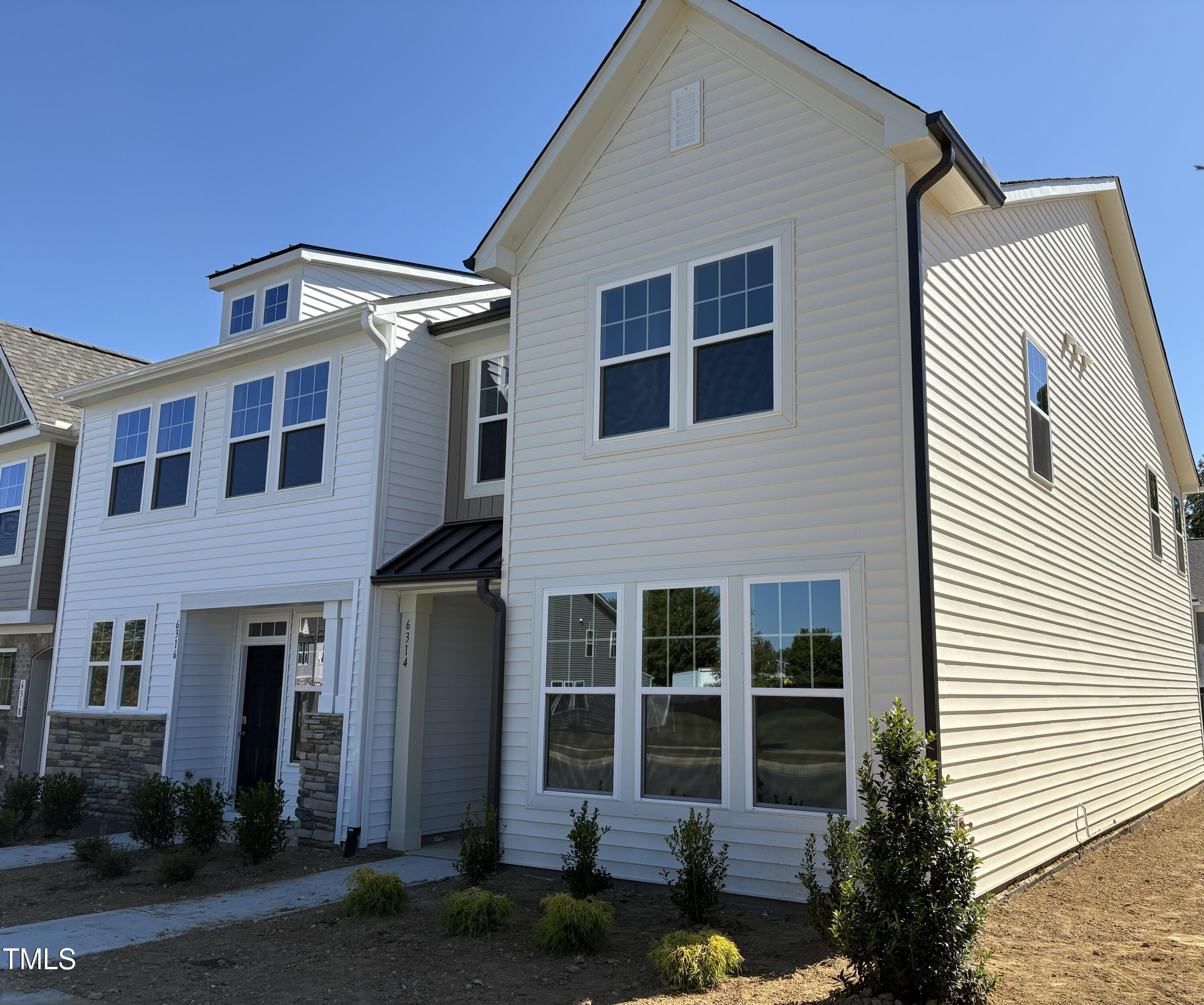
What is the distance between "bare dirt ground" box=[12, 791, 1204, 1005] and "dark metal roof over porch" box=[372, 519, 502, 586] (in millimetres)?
3230

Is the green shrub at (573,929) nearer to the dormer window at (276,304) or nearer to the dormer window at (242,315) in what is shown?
the dormer window at (276,304)

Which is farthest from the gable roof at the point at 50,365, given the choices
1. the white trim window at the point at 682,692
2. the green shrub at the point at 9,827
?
the white trim window at the point at 682,692

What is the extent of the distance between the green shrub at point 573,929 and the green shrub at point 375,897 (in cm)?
155

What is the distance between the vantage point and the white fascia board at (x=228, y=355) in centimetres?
1137

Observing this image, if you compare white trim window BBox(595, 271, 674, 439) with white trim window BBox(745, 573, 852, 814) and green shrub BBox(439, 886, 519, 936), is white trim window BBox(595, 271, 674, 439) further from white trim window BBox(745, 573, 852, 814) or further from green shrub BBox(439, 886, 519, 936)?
green shrub BBox(439, 886, 519, 936)

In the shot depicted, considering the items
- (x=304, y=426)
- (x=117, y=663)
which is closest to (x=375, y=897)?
(x=304, y=426)

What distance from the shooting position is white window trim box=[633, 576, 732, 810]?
760 cm

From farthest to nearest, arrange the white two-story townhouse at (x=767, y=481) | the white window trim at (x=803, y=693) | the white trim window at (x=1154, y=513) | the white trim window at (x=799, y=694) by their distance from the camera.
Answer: the white trim window at (x=1154, y=513), the white two-story townhouse at (x=767, y=481), the white trim window at (x=799, y=694), the white window trim at (x=803, y=693)

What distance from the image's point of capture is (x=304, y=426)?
1198 centimetres

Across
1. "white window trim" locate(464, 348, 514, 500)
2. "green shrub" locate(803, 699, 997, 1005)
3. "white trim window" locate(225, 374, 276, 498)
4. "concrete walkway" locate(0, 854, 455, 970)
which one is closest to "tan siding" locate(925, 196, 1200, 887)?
"green shrub" locate(803, 699, 997, 1005)

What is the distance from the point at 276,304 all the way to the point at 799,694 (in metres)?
10.4

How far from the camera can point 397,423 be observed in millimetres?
11266

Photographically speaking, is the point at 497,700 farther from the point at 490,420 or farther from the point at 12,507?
the point at 12,507

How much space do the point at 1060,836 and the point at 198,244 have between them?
47.6 feet
